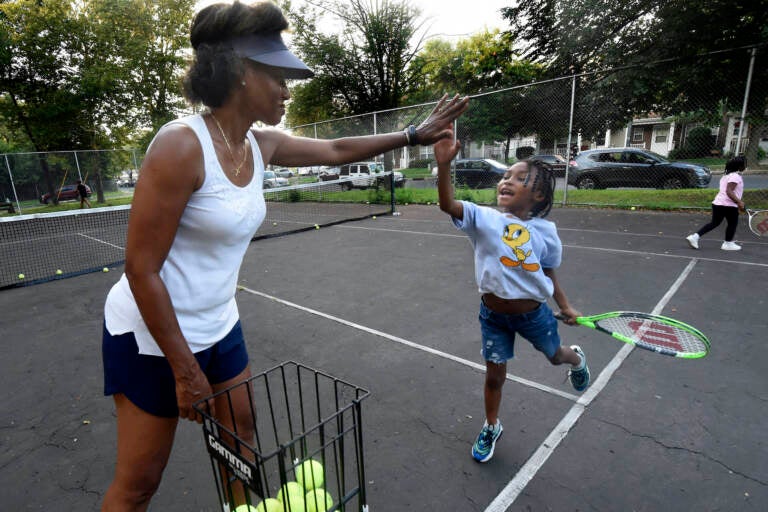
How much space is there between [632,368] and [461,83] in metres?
26.3

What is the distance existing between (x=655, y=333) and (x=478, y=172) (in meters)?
13.4

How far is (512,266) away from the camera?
236cm

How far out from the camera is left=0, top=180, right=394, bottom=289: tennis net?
8156 mm

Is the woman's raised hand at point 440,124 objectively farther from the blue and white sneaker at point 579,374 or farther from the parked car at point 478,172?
the parked car at point 478,172

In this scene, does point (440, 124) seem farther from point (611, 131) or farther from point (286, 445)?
point (611, 131)

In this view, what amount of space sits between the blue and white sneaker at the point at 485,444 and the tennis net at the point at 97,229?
500 cm

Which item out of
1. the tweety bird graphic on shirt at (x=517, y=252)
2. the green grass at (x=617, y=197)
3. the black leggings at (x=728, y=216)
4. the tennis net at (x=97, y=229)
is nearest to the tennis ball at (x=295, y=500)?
the tweety bird graphic on shirt at (x=517, y=252)

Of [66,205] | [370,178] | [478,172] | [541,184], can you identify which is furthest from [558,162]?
[66,205]

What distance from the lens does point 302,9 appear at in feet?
75.7

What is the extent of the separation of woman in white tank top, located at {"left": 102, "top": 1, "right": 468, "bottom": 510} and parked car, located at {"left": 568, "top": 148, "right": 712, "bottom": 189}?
14.5m

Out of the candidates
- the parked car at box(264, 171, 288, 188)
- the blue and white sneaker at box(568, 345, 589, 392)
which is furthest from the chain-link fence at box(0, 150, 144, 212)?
the blue and white sneaker at box(568, 345, 589, 392)

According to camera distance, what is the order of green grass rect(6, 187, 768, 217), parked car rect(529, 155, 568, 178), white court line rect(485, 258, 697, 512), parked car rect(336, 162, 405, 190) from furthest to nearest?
parked car rect(336, 162, 405, 190)
parked car rect(529, 155, 568, 178)
green grass rect(6, 187, 768, 217)
white court line rect(485, 258, 697, 512)

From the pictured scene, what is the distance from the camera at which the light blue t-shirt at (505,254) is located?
7.63 feet

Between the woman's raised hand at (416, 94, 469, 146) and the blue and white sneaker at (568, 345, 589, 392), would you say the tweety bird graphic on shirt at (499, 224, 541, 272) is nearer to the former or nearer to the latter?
the woman's raised hand at (416, 94, 469, 146)
